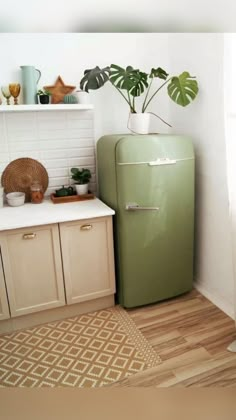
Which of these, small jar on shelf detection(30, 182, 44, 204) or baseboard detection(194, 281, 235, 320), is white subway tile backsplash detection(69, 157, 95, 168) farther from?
baseboard detection(194, 281, 235, 320)

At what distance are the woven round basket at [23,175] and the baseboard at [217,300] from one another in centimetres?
153

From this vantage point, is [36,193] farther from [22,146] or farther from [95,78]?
[95,78]

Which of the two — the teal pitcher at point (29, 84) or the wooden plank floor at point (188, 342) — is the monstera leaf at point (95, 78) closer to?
the teal pitcher at point (29, 84)

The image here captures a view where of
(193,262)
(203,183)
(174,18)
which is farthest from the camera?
(193,262)

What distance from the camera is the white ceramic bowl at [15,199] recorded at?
7.86 ft

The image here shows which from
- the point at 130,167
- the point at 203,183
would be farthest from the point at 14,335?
the point at 203,183

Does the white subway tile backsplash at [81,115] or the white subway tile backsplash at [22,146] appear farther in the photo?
the white subway tile backsplash at [81,115]

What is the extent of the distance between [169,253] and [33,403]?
222cm

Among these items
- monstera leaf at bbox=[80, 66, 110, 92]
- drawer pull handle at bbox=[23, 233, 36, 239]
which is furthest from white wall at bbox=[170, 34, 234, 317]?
drawer pull handle at bbox=[23, 233, 36, 239]

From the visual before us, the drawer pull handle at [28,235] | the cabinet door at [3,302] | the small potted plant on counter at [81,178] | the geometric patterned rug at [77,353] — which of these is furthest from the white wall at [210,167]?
the cabinet door at [3,302]

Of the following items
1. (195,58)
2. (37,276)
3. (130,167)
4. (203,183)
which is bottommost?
(37,276)

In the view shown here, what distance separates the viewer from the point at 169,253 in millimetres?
2389

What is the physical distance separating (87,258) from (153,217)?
538mm

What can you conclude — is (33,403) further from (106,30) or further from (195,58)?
(195,58)
